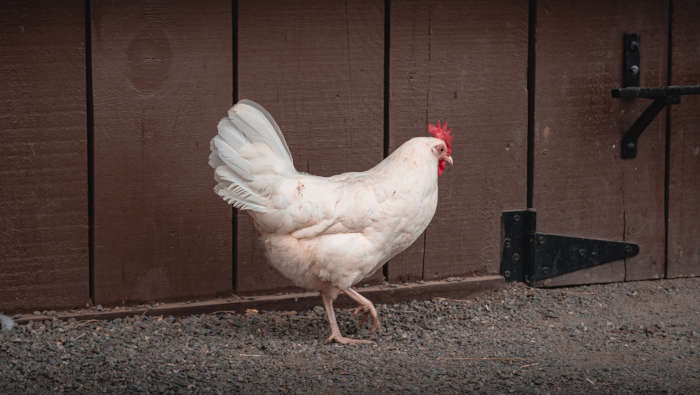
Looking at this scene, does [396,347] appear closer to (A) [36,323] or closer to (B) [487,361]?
(B) [487,361]

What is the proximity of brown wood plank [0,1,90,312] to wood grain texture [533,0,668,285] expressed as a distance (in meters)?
2.32

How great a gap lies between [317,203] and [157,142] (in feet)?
2.83

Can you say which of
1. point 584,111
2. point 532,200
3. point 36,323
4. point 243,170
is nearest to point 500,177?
point 532,200

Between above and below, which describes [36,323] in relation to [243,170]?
below

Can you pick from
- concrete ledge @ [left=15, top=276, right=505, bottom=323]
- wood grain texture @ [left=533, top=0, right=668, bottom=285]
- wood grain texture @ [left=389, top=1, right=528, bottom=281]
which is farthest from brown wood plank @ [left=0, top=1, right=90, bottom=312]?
wood grain texture @ [left=533, top=0, right=668, bottom=285]

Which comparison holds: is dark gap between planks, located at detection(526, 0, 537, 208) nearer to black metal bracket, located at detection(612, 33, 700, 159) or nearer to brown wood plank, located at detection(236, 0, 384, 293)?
black metal bracket, located at detection(612, 33, 700, 159)

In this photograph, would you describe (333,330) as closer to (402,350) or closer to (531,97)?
(402,350)

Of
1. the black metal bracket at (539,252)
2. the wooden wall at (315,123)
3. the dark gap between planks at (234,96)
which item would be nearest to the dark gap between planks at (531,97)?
the wooden wall at (315,123)

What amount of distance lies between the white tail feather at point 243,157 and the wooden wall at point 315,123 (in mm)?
493

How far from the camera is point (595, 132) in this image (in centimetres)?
494

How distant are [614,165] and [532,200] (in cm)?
52

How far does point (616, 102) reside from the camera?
4953mm

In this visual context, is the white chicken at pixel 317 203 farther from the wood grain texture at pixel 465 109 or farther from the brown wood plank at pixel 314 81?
the wood grain texture at pixel 465 109

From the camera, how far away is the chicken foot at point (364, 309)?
4016 millimetres
